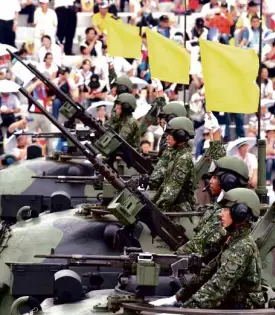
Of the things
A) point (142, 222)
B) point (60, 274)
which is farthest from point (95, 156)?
point (60, 274)

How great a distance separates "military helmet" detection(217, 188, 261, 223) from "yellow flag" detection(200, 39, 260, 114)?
21.2 ft

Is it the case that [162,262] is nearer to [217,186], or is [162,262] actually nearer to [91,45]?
[217,186]

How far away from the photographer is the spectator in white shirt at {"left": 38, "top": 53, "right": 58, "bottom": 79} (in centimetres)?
4241

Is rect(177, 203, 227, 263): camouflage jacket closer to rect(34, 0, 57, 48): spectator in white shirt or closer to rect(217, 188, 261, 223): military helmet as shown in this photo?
rect(217, 188, 261, 223): military helmet

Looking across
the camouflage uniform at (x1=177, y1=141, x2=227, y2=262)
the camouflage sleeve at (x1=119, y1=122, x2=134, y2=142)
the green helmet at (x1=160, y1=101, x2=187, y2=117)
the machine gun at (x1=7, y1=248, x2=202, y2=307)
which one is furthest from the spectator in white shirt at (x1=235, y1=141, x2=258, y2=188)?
the camouflage uniform at (x1=177, y1=141, x2=227, y2=262)

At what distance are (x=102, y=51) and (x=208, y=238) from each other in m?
23.3

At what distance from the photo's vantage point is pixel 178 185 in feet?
85.0

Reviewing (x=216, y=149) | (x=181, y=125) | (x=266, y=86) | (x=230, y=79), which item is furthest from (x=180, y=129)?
(x=266, y=86)

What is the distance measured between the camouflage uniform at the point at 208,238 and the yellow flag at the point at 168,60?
9.91 m

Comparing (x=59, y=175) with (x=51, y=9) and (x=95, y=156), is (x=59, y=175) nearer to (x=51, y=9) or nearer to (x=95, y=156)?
(x=95, y=156)

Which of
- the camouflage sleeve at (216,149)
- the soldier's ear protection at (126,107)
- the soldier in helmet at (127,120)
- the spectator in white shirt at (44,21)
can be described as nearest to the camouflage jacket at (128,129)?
the soldier in helmet at (127,120)

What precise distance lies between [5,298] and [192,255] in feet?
17.5

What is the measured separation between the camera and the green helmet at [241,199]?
65.9ft

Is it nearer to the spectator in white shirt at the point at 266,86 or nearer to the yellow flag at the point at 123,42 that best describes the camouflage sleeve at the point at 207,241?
the yellow flag at the point at 123,42
